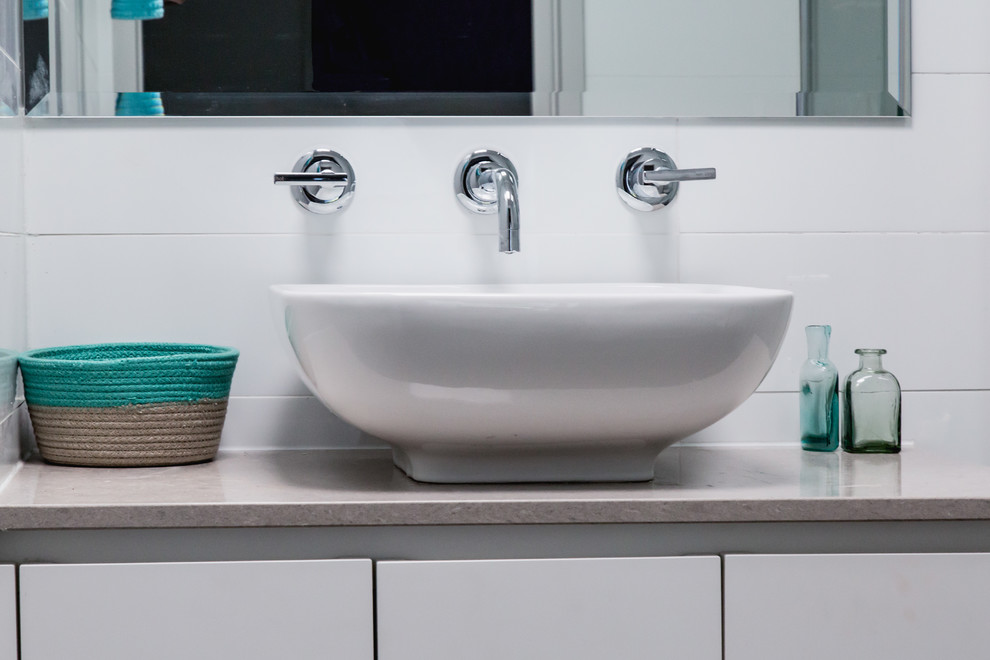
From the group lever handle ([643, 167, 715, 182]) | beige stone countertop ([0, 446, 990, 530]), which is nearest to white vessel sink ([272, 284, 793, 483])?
beige stone countertop ([0, 446, 990, 530])

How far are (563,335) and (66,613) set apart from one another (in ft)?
1.70

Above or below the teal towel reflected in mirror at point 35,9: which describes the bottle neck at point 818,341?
below

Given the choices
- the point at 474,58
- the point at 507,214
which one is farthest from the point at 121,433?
the point at 474,58

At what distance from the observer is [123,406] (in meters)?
1.18

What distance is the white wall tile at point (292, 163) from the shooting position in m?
1.35

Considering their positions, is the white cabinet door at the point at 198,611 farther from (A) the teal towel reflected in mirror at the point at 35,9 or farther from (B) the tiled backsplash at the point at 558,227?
(A) the teal towel reflected in mirror at the point at 35,9

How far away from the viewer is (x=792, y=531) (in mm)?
983

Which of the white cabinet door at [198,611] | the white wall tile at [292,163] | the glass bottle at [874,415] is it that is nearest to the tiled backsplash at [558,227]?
the white wall tile at [292,163]

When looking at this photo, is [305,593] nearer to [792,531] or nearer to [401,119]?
[792,531]

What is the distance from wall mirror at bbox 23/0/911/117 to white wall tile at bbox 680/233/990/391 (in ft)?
0.60

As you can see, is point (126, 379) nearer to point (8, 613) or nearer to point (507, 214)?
point (8, 613)

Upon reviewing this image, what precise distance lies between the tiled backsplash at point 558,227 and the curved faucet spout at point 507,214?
142 mm

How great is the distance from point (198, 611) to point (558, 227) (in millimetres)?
692

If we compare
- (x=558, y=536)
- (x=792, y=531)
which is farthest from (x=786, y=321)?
(x=558, y=536)
